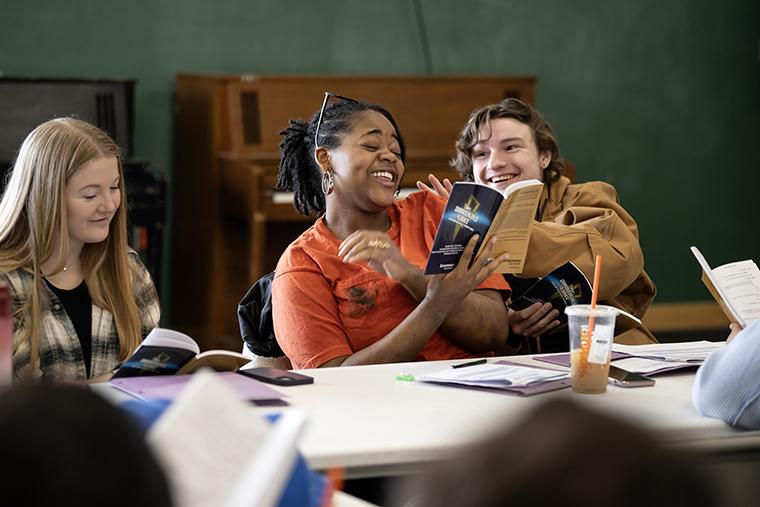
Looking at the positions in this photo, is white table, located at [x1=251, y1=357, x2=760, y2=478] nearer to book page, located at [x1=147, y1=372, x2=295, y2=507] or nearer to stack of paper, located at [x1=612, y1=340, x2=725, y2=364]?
stack of paper, located at [x1=612, y1=340, x2=725, y2=364]

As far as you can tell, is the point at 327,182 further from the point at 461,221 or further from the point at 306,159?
the point at 461,221

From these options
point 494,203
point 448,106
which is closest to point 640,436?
point 494,203

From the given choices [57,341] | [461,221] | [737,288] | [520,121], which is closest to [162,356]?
[57,341]

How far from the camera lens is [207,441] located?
36.0 inches

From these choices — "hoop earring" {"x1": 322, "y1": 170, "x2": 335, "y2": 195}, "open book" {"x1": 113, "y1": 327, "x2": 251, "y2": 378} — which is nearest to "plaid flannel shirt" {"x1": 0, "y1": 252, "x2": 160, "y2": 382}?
"open book" {"x1": 113, "y1": 327, "x2": 251, "y2": 378}

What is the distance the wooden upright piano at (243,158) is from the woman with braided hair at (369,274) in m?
2.28

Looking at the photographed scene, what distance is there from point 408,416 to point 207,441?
3.10 ft

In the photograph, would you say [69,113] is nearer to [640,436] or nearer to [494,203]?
[494,203]

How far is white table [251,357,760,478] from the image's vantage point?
163cm

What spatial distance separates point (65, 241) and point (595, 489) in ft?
6.86

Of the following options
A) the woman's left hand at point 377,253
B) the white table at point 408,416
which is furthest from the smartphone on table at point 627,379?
the woman's left hand at point 377,253

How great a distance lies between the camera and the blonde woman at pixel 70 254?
2.42 m

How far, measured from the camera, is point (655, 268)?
6.40 meters

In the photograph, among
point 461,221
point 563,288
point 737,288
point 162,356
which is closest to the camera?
point 162,356
